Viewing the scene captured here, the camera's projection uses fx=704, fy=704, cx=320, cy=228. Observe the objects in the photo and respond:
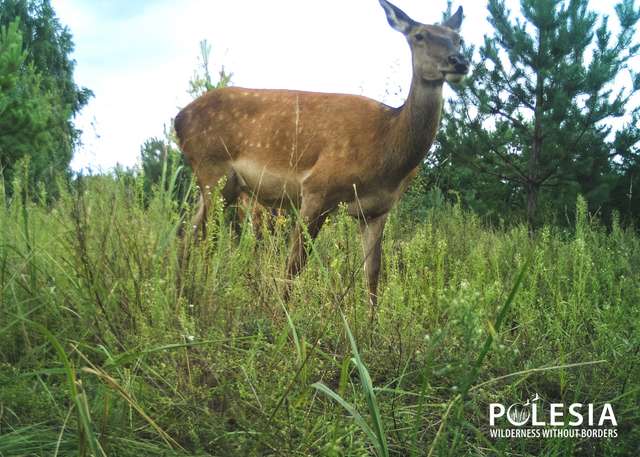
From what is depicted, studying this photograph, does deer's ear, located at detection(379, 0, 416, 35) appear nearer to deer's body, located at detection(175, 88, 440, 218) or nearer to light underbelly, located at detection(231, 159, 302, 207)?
deer's body, located at detection(175, 88, 440, 218)

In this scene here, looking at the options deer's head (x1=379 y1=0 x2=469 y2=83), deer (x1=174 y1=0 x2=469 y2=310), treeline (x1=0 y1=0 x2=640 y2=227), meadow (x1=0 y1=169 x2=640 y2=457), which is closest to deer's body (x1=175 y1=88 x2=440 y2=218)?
deer (x1=174 y1=0 x2=469 y2=310)

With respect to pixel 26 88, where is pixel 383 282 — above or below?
below

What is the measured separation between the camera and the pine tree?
33.0 ft

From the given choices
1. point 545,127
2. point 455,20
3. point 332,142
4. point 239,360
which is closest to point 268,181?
point 332,142

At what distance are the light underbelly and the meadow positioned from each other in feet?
4.60

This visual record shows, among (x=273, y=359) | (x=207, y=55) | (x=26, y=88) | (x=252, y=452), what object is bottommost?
(x=252, y=452)

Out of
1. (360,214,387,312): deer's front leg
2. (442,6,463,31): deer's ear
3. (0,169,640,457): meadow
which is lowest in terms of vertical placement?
(0,169,640,457): meadow

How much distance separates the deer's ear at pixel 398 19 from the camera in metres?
4.92

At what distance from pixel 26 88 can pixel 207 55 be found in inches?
302

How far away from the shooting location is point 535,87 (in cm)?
1038

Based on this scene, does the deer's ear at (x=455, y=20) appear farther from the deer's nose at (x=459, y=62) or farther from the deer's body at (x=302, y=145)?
the deer's nose at (x=459, y=62)

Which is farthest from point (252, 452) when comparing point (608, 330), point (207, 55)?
point (207, 55)

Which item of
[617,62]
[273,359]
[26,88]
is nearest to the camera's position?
[273,359]

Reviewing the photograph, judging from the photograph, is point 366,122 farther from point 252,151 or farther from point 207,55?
point 207,55
